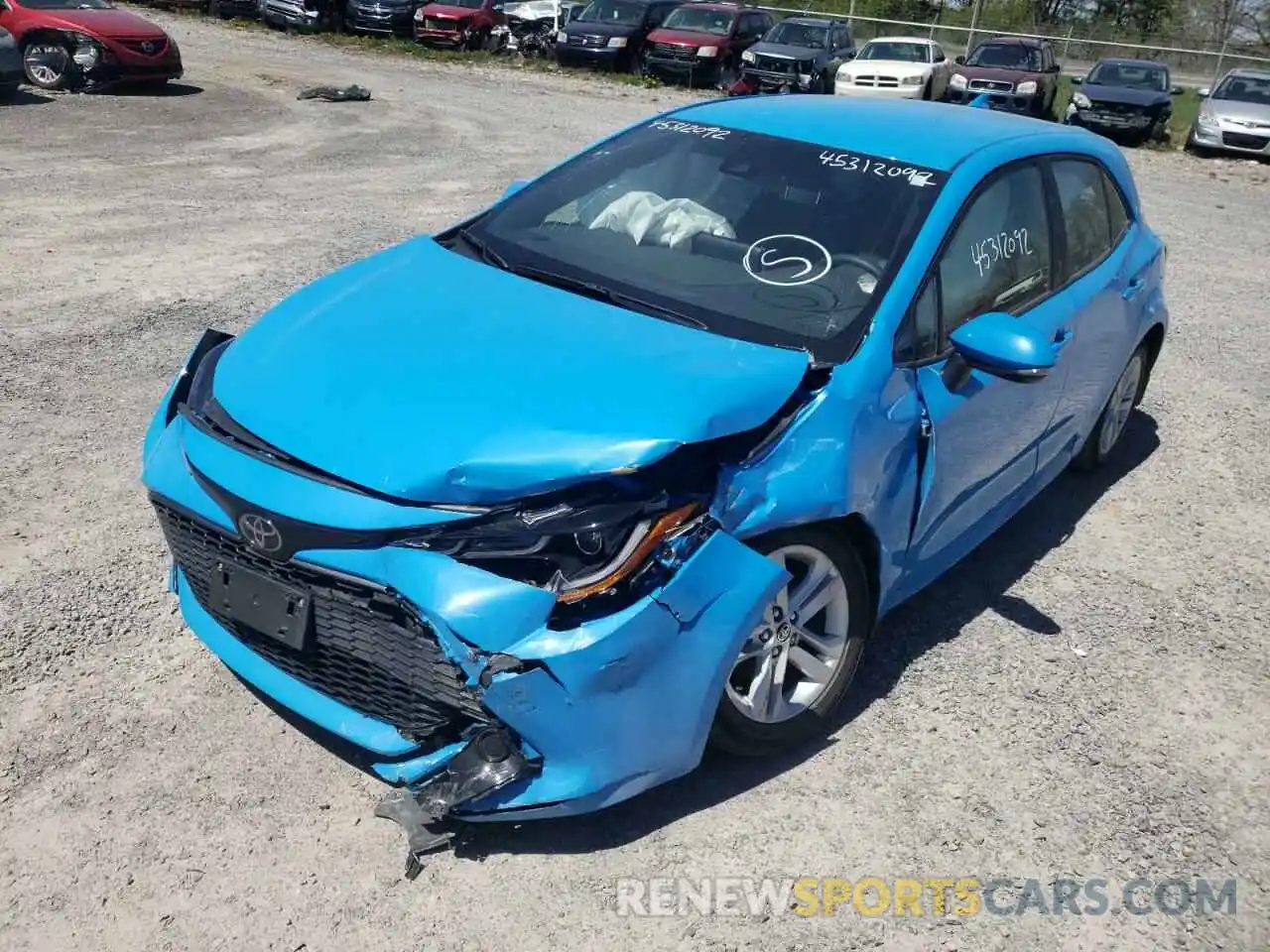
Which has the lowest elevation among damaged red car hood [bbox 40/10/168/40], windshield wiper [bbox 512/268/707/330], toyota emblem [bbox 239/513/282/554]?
toyota emblem [bbox 239/513/282/554]

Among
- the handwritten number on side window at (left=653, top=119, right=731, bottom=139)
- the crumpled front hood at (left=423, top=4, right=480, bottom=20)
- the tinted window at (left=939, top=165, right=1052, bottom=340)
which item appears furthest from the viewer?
the crumpled front hood at (left=423, top=4, right=480, bottom=20)

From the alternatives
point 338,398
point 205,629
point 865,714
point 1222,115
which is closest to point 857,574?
point 865,714

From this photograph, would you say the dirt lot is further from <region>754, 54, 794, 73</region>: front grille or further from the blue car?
<region>754, 54, 794, 73</region>: front grille

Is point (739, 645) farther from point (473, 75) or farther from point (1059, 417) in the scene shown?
point (473, 75)

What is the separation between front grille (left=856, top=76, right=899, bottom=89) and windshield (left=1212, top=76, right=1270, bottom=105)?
5398 millimetres

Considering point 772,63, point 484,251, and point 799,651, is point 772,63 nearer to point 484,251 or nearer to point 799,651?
point 484,251

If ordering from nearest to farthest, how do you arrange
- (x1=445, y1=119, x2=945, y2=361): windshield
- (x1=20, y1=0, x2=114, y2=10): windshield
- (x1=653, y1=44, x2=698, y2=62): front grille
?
(x1=445, y1=119, x2=945, y2=361): windshield, (x1=20, y1=0, x2=114, y2=10): windshield, (x1=653, y1=44, x2=698, y2=62): front grille

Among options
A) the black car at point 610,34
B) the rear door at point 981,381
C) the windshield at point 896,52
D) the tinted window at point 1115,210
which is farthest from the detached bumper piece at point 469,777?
the black car at point 610,34

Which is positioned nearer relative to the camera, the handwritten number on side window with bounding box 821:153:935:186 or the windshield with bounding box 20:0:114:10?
the handwritten number on side window with bounding box 821:153:935:186

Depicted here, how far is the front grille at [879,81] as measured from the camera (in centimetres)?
2062

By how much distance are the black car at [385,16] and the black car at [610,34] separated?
3.56 meters

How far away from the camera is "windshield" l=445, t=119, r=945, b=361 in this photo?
337 cm

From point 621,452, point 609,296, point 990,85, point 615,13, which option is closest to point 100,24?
point 615,13

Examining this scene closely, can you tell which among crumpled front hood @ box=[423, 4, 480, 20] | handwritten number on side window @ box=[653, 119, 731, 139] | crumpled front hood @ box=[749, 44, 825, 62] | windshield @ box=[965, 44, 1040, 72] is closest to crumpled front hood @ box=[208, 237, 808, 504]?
handwritten number on side window @ box=[653, 119, 731, 139]
